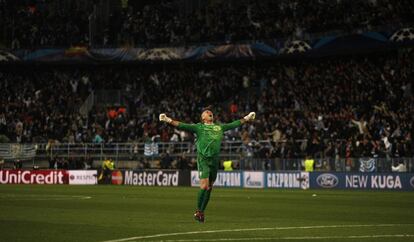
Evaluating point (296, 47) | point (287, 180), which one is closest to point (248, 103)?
point (296, 47)

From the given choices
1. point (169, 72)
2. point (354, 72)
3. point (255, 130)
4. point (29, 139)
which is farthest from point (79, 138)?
point (354, 72)

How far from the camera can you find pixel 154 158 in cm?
4891

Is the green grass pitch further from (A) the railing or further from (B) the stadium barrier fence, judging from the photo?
(A) the railing

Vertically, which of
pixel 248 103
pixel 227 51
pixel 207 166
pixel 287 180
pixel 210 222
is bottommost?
pixel 210 222

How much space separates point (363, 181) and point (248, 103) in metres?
14.6

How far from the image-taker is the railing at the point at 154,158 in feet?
125

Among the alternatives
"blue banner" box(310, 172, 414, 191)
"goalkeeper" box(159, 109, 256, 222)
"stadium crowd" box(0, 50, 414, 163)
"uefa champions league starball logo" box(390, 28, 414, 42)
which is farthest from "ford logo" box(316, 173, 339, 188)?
"goalkeeper" box(159, 109, 256, 222)

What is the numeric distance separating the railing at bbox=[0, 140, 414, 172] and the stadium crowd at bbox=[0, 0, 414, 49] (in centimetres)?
1072

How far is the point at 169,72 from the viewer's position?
60.3m

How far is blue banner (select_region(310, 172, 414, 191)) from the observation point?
36.6 meters

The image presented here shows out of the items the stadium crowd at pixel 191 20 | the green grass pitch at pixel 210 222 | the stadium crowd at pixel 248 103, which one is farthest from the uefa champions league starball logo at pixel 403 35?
the green grass pitch at pixel 210 222

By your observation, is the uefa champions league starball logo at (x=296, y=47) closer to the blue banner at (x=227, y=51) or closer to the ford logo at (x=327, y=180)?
the blue banner at (x=227, y=51)

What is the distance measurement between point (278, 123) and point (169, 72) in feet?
55.9

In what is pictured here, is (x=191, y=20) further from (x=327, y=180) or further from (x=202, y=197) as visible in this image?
(x=202, y=197)
